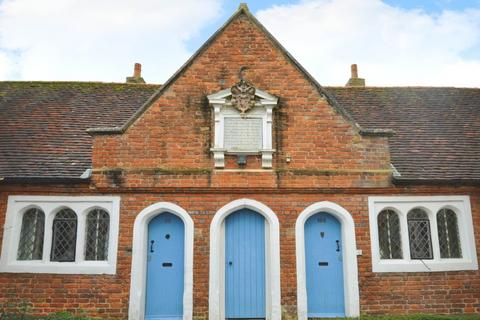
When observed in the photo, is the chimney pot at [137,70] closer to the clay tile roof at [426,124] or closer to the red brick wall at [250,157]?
the red brick wall at [250,157]

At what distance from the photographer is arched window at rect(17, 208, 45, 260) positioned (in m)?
9.02

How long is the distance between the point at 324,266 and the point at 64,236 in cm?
628

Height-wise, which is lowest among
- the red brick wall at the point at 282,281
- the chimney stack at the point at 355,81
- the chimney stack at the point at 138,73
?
the red brick wall at the point at 282,281

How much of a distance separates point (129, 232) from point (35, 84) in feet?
26.6

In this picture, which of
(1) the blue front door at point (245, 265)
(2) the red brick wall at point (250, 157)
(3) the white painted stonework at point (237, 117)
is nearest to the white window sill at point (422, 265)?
(2) the red brick wall at point (250, 157)

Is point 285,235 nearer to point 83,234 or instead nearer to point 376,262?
point 376,262

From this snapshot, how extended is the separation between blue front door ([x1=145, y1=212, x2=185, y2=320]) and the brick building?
0.02 meters

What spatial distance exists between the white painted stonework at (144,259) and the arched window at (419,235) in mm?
5330

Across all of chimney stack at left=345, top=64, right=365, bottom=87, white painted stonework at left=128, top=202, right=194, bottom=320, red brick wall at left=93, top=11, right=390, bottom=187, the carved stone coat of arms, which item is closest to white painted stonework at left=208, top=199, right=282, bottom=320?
white painted stonework at left=128, top=202, right=194, bottom=320

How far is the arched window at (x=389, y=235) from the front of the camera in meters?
9.02

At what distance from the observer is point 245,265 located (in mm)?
8867

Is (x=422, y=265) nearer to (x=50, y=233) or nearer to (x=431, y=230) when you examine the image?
(x=431, y=230)

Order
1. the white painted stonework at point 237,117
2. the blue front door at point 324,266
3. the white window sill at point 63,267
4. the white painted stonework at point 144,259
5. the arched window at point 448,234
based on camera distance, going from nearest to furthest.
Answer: the white painted stonework at point 144,259, the white window sill at point 63,267, the blue front door at point 324,266, the white painted stonework at point 237,117, the arched window at point 448,234

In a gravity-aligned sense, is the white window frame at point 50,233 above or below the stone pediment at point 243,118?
below
